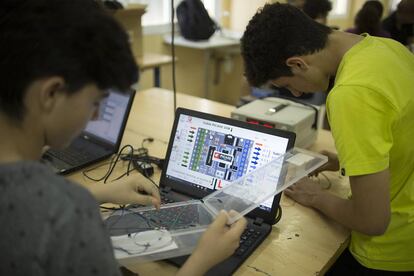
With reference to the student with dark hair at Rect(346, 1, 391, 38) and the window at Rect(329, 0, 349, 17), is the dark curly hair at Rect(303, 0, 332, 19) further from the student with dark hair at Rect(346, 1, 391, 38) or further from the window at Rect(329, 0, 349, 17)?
the window at Rect(329, 0, 349, 17)

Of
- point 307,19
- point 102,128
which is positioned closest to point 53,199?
point 307,19

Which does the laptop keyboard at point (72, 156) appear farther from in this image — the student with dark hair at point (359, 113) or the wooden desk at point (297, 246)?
the student with dark hair at point (359, 113)

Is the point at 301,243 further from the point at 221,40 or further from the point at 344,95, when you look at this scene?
the point at 221,40

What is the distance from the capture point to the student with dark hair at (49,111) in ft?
1.87

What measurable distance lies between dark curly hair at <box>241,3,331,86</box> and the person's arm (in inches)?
14.6

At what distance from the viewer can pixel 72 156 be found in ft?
4.87

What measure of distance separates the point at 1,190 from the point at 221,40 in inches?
142

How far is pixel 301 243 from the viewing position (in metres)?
1.04

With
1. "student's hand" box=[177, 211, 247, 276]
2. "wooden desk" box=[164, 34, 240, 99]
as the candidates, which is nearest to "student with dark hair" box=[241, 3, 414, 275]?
"student's hand" box=[177, 211, 247, 276]

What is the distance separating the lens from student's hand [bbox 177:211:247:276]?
80cm

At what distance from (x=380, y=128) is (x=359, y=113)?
2.5 inches

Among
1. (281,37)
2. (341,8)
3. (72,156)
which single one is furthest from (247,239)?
(341,8)

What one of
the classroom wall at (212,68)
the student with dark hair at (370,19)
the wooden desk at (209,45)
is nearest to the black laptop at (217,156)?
the student with dark hair at (370,19)

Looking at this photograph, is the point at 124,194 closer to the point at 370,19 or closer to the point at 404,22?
the point at 404,22
